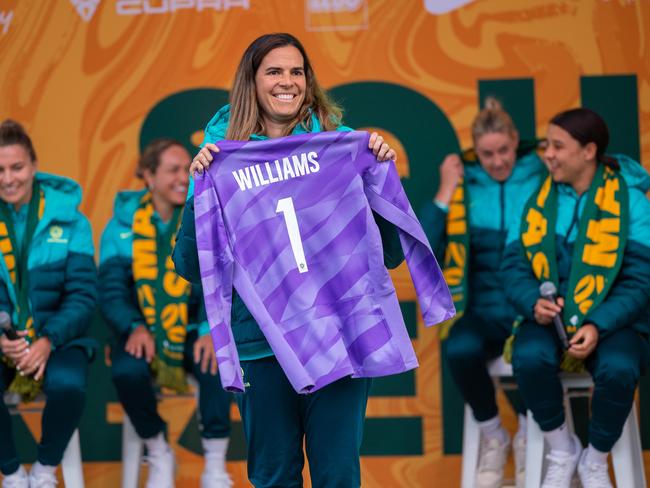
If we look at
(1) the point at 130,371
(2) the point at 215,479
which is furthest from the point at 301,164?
(2) the point at 215,479

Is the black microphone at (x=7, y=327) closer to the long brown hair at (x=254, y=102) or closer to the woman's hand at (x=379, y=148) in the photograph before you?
the long brown hair at (x=254, y=102)

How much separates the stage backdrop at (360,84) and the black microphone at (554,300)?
3.29ft

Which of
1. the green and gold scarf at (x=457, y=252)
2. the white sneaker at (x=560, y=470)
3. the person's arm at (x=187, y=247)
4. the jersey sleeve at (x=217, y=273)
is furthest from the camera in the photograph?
the green and gold scarf at (x=457, y=252)

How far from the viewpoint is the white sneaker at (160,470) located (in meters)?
4.52

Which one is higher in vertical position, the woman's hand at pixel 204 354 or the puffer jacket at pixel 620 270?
the puffer jacket at pixel 620 270

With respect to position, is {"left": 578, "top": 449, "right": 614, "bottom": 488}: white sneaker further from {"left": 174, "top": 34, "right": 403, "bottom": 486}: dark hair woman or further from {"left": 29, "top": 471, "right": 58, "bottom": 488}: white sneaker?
{"left": 29, "top": 471, "right": 58, "bottom": 488}: white sneaker

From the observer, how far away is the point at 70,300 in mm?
4406

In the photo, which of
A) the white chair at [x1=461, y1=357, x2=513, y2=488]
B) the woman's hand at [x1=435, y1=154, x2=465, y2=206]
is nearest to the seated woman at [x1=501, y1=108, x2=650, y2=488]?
the white chair at [x1=461, y1=357, x2=513, y2=488]

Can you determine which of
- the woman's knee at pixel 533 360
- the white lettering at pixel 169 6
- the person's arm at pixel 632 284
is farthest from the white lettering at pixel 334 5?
the woman's knee at pixel 533 360

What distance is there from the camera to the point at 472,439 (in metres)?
4.54

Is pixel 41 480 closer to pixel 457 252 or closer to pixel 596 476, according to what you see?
pixel 457 252

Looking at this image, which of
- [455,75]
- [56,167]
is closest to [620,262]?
[455,75]

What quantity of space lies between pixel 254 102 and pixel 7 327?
162cm

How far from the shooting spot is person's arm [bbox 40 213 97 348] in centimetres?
430
